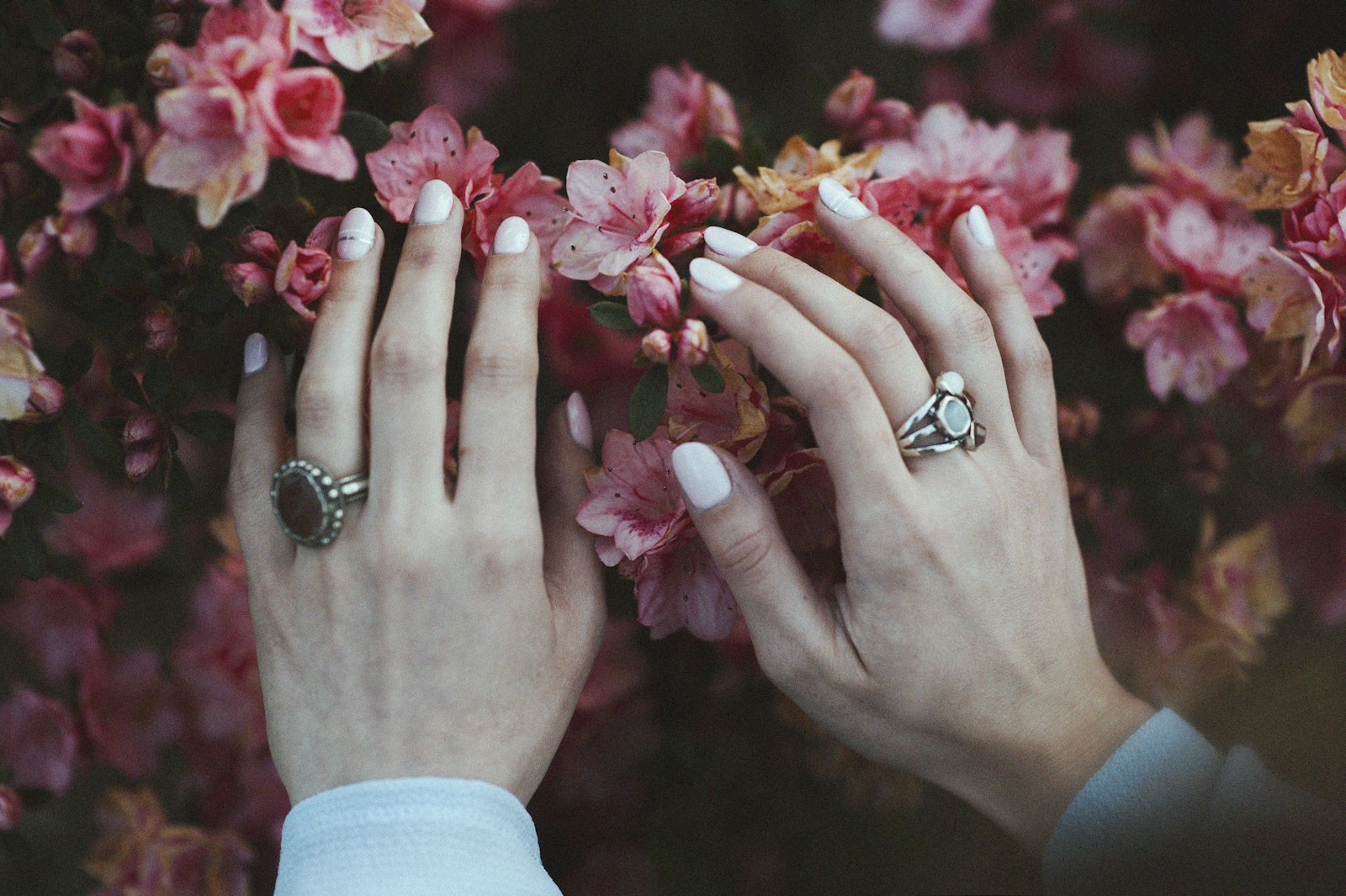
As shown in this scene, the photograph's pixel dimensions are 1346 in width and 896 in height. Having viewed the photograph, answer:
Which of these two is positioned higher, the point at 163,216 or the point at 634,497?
the point at 163,216

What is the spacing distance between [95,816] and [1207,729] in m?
1.72

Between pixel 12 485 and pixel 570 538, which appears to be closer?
pixel 12 485

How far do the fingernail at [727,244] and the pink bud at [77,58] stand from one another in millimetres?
575

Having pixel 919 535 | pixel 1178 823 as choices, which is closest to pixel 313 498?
pixel 919 535

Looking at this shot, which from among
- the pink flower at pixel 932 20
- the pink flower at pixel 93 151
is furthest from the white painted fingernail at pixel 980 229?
the pink flower at pixel 93 151

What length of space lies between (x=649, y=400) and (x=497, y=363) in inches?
6.3

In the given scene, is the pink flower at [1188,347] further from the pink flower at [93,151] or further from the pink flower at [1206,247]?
the pink flower at [93,151]

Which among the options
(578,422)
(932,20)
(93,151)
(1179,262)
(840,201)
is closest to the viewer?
(93,151)

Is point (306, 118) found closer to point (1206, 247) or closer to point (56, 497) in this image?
point (56, 497)

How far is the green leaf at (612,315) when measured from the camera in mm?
995

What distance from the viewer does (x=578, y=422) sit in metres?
1.16

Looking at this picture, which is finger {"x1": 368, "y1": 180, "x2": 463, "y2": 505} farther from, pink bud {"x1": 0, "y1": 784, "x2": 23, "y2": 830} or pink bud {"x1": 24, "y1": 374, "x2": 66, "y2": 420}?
pink bud {"x1": 0, "y1": 784, "x2": 23, "y2": 830}

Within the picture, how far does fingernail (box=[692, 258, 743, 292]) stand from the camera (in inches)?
39.8

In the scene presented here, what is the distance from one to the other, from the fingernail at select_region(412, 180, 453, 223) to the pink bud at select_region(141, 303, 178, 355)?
251mm
